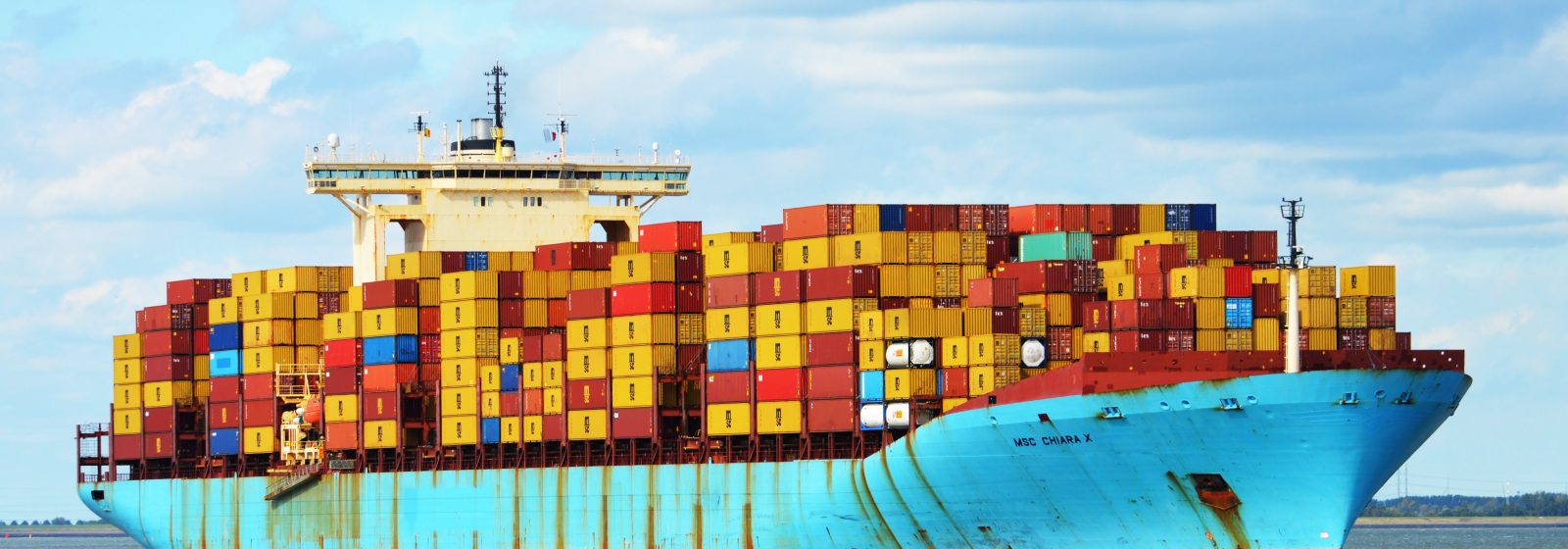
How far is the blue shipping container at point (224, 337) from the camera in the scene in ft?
277

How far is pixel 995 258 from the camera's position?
6525 centimetres

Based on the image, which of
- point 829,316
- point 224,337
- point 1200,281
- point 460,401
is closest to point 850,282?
point 829,316

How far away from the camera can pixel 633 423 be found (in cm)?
6975

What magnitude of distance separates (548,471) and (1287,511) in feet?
82.6

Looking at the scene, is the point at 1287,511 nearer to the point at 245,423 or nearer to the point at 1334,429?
the point at 1334,429

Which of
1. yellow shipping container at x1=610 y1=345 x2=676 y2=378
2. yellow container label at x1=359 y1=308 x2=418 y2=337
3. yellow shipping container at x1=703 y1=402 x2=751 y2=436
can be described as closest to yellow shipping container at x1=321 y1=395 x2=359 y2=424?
yellow container label at x1=359 y1=308 x2=418 y2=337

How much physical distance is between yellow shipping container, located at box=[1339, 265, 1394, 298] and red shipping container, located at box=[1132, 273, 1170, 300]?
449 cm

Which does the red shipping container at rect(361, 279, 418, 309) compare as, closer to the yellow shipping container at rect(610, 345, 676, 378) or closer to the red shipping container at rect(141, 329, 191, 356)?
the yellow shipping container at rect(610, 345, 676, 378)

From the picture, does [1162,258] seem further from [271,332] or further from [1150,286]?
[271,332]

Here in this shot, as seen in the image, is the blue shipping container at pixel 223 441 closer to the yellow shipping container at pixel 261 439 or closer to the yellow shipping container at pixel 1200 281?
the yellow shipping container at pixel 261 439

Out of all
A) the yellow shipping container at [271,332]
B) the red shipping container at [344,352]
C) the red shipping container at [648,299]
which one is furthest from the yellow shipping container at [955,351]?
the yellow shipping container at [271,332]

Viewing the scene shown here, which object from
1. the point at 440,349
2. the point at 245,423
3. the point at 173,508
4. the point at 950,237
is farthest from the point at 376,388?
the point at 950,237

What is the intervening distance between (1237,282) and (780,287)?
1285cm

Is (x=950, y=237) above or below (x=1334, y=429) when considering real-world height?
above
